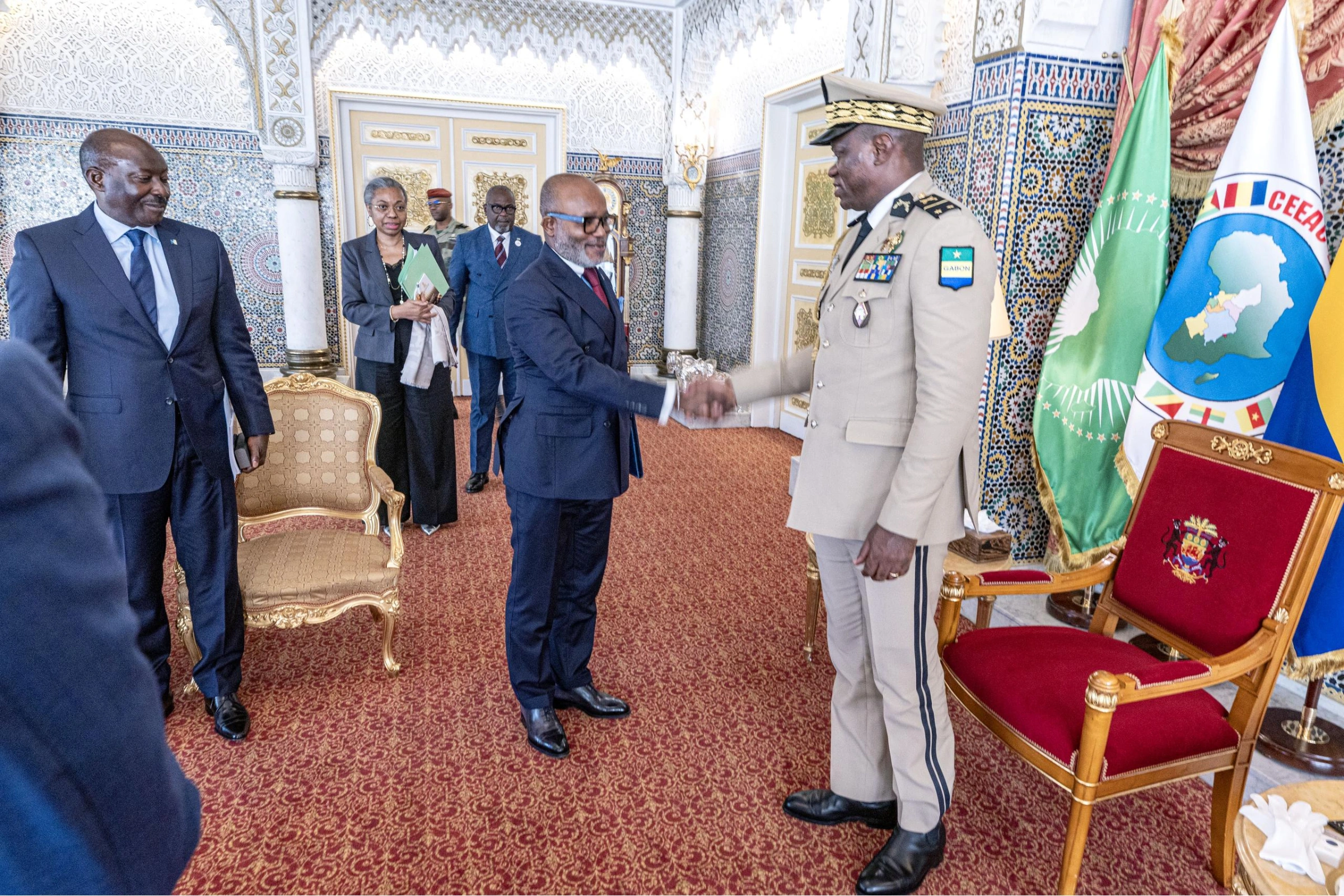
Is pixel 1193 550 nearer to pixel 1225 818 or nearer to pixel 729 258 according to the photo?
pixel 1225 818

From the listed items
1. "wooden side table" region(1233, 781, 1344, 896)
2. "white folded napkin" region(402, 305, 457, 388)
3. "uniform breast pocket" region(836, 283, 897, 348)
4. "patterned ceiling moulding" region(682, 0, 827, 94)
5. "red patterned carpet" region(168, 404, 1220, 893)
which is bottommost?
"red patterned carpet" region(168, 404, 1220, 893)

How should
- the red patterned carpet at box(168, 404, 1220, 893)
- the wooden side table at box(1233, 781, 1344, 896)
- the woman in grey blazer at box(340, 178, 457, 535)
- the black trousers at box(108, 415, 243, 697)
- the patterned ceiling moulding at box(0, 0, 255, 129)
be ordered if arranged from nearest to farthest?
the wooden side table at box(1233, 781, 1344, 896) → the red patterned carpet at box(168, 404, 1220, 893) → the black trousers at box(108, 415, 243, 697) → the woman in grey blazer at box(340, 178, 457, 535) → the patterned ceiling moulding at box(0, 0, 255, 129)

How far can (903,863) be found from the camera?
6.36 feet

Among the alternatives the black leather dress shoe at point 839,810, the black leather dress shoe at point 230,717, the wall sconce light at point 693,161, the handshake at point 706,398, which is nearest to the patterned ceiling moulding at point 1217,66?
the handshake at point 706,398

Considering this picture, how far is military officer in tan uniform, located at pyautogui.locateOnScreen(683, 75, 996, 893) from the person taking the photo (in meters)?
1.70

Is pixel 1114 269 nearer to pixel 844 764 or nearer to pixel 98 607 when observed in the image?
pixel 844 764

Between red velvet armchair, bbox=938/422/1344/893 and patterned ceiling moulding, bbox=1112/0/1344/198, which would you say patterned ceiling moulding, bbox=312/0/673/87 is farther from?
red velvet armchair, bbox=938/422/1344/893

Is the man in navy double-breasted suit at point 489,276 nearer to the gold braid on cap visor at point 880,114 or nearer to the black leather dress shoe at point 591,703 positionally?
the black leather dress shoe at point 591,703

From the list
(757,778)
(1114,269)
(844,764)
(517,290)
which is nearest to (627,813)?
(757,778)

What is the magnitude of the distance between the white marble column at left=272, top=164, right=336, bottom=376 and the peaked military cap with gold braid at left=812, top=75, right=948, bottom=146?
623 centimetres

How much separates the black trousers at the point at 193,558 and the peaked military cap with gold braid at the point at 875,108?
192cm

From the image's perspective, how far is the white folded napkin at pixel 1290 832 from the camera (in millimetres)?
1327

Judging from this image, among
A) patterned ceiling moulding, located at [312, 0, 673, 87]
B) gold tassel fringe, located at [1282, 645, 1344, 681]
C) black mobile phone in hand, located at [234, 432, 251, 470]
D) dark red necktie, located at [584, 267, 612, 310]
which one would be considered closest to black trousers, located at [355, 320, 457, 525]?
black mobile phone in hand, located at [234, 432, 251, 470]

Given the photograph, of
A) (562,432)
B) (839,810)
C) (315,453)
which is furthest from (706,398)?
(315,453)
